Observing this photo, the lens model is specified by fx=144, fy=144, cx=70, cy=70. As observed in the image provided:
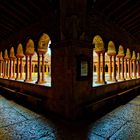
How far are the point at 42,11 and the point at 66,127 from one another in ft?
11.2

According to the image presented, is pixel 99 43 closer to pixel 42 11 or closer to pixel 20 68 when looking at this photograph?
pixel 42 11

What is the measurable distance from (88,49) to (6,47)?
18.3 feet

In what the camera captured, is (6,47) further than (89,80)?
Yes

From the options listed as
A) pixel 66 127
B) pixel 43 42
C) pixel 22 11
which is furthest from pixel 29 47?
pixel 66 127

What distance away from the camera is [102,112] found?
3.90 metres

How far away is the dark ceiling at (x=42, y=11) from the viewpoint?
4344 mm

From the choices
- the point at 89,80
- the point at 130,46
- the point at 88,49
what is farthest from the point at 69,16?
the point at 130,46

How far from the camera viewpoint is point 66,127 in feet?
9.57

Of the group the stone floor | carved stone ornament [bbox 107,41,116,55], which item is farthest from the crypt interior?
the stone floor

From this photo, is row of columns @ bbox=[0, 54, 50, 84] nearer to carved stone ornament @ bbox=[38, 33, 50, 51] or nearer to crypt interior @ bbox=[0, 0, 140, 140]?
carved stone ornament @ bbox=[38, 33, 50, 51]

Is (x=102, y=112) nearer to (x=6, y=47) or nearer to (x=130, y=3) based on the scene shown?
(x=130, y=3)

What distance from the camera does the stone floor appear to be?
2464mm

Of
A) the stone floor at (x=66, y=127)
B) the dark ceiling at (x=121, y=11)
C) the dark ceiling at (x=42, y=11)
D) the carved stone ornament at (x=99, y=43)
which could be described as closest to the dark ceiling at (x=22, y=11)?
the dark ceiling at (x=42, y=11)

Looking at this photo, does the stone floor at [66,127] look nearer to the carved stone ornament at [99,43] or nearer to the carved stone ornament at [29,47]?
the carved stone ornament at [99,43]
